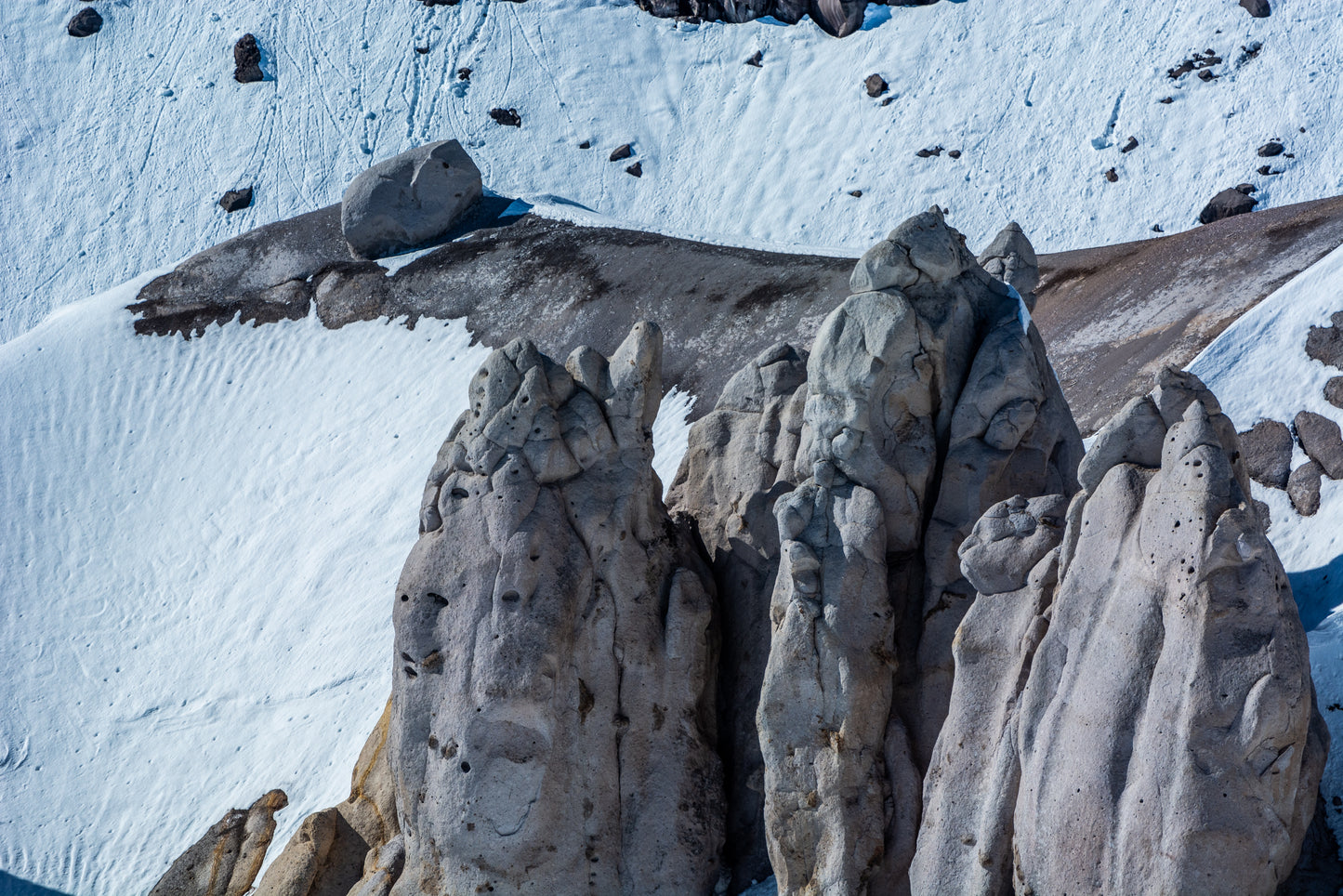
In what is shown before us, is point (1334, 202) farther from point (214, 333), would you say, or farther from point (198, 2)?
point (198, 2)

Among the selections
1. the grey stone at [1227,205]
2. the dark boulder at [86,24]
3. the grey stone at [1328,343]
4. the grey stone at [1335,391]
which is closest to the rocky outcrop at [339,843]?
the grey stone at [1335,391]

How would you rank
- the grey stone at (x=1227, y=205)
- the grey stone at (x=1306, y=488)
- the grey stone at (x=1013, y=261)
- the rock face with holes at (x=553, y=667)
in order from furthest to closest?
the grey stone at (x=1227, y=205) → the grey stone at (x=1013, y=261) → the grey stone at (x=1306, y=488) → the rock face with holes at (x=553, y=667)

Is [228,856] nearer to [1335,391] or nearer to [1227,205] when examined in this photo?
[1335,391]

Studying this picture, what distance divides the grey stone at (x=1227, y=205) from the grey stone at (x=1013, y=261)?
7368 mm

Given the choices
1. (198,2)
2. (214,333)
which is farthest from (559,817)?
(198,2)

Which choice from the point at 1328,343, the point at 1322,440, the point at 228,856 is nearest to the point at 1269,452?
the point at 1322,440

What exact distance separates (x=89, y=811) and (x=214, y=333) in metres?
7.25

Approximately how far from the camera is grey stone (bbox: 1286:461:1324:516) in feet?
31.2

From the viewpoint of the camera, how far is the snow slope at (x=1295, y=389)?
8.93 m

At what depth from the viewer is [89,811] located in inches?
547

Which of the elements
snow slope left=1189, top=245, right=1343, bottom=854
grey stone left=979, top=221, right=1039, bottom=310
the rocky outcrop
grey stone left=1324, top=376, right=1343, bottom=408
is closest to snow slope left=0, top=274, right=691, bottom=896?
the rocky outcrop

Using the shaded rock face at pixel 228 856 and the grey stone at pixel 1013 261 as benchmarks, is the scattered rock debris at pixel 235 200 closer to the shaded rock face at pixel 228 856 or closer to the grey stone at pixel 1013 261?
the shaded rock face at pixel 228 856

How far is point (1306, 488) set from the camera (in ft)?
31.6

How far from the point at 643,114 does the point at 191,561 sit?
11407mm
